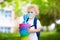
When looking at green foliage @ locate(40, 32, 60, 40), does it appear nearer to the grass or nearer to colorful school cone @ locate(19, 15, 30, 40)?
the grass

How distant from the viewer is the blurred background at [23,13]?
1757 mm

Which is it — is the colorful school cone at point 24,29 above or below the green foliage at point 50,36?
above

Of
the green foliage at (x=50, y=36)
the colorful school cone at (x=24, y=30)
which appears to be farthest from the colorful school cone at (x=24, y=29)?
the green foliage at (x=50, y=36)

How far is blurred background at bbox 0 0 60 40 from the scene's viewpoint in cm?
176

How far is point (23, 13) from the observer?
177 cm

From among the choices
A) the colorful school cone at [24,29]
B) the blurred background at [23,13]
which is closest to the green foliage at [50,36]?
the blurred background at [23,13]

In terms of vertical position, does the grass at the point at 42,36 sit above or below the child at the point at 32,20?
below

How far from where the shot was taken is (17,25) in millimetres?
1760

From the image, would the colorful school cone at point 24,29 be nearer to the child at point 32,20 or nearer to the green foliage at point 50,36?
the child at point 32,20

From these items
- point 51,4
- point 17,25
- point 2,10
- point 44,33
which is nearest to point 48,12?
point 51,4

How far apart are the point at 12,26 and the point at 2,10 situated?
20cm

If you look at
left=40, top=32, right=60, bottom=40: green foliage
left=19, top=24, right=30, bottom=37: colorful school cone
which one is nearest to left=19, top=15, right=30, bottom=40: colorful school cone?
left=19, top=24, right=30, bottom=37: colorful school cone

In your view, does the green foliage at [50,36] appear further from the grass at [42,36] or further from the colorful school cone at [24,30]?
the colorful school cone at [24,30]

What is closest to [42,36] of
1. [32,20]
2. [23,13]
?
[32,20]
